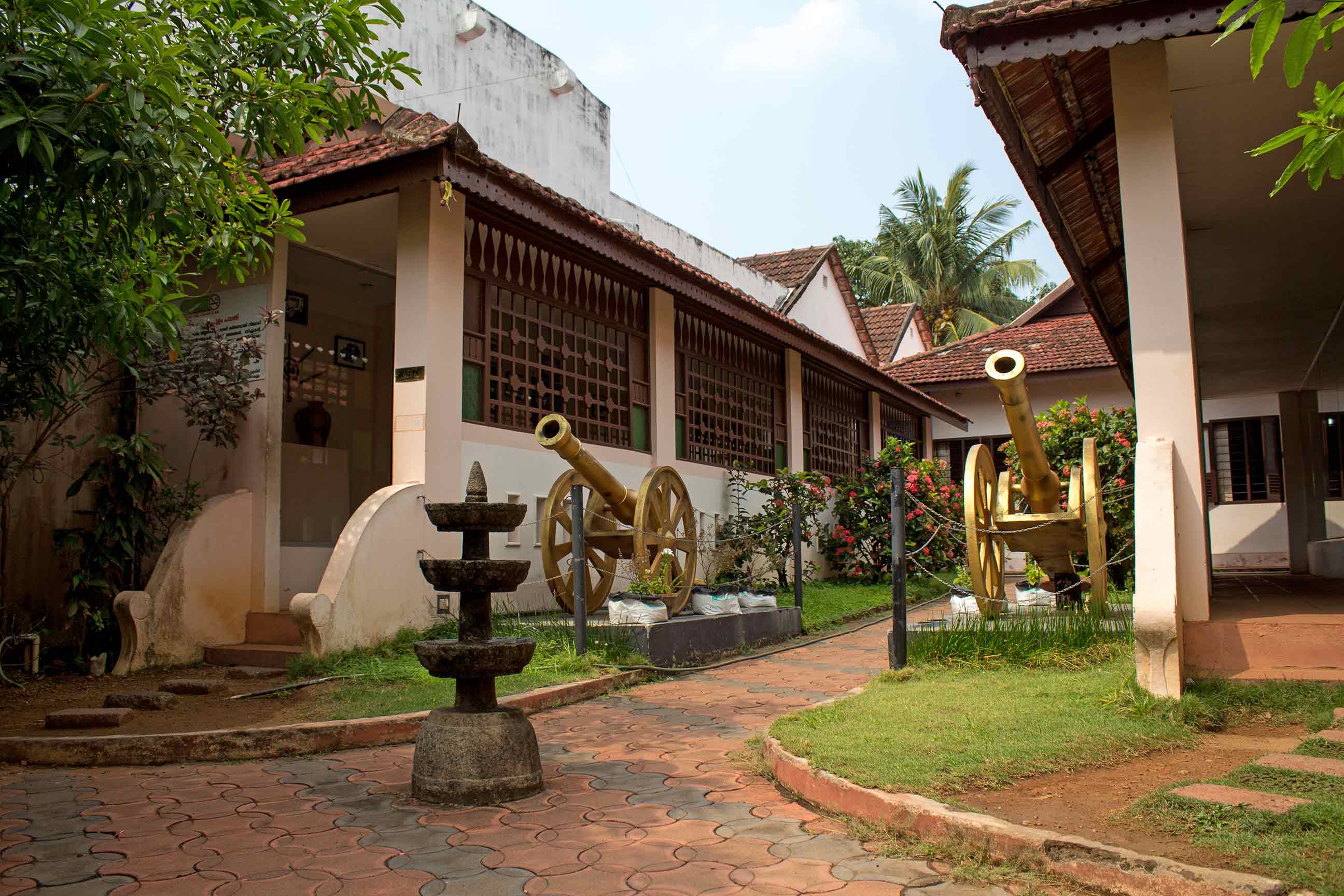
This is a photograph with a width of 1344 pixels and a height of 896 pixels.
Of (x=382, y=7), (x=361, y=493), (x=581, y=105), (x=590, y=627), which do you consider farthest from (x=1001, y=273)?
(x=382, y=7)

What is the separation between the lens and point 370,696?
6.29 m

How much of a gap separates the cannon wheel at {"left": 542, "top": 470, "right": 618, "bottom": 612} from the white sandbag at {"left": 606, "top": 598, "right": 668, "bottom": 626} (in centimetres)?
72

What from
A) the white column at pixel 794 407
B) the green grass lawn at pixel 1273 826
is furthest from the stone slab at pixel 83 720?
the white column at pixel 794 407

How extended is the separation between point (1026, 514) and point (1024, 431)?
126 centimetres

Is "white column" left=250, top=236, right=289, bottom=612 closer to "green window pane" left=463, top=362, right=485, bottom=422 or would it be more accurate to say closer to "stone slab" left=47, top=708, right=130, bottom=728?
"green window pane" left=463, top=362, right=485, bottom=422

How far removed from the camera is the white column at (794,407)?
14.9 meters

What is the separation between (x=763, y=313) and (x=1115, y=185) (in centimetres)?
528

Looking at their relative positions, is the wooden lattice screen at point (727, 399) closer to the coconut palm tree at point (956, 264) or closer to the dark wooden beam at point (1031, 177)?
the dark wooden beam at point (1031, 177)

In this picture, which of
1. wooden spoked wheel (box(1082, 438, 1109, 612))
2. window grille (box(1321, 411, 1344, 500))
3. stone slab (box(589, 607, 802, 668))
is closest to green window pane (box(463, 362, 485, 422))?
stone slab (box(589, 607, 802, 668))

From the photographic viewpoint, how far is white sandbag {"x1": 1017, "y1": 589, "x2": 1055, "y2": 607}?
831 centimetres

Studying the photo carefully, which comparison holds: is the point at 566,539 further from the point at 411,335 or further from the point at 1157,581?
the point at 1157,581

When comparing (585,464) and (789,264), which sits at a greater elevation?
(789,264)

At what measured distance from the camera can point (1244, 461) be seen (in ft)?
54.0

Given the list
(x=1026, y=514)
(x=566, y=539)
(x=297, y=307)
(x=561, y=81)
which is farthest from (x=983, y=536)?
(x=561, y=81)
